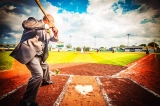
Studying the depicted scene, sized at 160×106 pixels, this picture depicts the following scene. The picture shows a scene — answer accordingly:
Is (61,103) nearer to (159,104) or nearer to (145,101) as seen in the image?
(145,101)

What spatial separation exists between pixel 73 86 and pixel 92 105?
131 cm

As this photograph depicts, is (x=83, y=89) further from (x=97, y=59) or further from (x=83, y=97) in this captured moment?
(x=97, y=59)

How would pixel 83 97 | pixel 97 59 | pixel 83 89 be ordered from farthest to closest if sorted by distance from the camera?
pixel 97 59 → pixel 83 89 → pixel 83 97

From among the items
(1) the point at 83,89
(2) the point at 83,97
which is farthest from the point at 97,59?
(2) the point at 83,97

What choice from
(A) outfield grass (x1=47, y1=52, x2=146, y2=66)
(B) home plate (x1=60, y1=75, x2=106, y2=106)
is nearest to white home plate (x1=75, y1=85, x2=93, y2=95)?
(B) home plate (x1=60, y1=75, x2=106, y2=106)

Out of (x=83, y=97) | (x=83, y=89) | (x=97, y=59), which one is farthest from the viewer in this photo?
(x=97, y=59)

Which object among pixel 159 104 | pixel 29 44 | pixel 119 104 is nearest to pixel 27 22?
pixel 29 44

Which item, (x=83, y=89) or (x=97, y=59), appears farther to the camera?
(x=97, y=59)

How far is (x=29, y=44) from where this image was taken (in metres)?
2.62

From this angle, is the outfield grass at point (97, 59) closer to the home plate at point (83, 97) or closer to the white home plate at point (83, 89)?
the white home plate at point (83, 89)

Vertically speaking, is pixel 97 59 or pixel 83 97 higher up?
pixel 83 97

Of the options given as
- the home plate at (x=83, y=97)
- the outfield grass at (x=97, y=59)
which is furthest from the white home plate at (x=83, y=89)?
the outfield grass at (x=97, y=59)

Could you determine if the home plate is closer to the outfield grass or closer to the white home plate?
the white home plate

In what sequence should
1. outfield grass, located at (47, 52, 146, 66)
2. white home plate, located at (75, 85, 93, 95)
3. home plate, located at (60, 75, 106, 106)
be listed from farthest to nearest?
outfield grass, located at (47, 52, 146, 66) < white home plate, located at (75, 85, 93, 95) < home plate, located at (60, 75, 106, 106)
